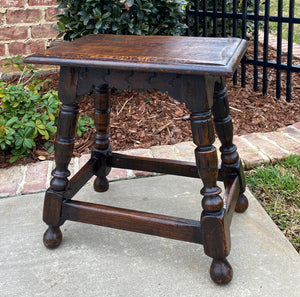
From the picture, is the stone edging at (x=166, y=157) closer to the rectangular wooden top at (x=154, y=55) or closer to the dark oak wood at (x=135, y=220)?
the dark oak wood at (x=135, y=220)

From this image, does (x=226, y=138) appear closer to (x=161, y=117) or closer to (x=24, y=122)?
(x=161, y=117)

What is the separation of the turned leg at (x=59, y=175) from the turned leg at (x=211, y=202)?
0.51m

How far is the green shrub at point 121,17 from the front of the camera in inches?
114

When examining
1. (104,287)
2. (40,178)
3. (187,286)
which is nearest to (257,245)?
(187,286)

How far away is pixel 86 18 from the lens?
115 inches

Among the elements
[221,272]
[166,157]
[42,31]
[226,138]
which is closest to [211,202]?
[221,272]

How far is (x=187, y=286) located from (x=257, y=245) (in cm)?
39

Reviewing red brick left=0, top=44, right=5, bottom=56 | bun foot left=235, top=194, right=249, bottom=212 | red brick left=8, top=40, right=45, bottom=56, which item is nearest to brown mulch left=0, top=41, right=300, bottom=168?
red brick left=8, top=40, right=45, bottom=56

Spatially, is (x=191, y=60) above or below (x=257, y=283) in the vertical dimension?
above

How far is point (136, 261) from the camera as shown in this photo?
5.77ft

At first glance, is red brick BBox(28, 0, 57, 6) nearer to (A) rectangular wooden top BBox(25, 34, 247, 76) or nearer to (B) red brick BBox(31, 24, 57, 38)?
(B) red brick BBox(31, 24, 57, 38)

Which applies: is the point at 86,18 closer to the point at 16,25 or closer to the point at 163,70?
the point at 16,25

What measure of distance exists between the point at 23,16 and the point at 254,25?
6.10 ft

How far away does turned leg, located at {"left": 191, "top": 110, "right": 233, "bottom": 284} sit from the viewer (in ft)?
4.94
